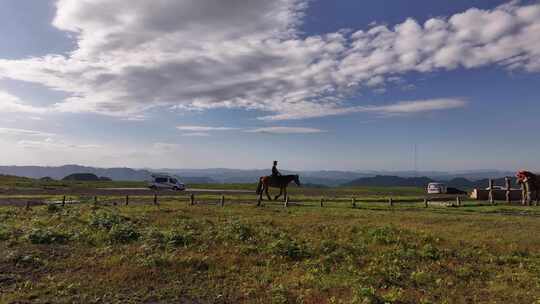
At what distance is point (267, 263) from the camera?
14922mm

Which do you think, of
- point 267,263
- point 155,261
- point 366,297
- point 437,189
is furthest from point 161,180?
point 366,297

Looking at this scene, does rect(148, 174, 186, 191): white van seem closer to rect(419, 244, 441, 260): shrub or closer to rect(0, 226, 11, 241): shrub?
rect(0, 226, 11, 241): shrub

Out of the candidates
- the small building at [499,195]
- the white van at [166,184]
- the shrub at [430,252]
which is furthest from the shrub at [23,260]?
the white van at [166,184]

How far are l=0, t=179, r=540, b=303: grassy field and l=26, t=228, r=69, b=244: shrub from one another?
0.04 meters

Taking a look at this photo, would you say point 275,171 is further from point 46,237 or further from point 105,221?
point 46,237

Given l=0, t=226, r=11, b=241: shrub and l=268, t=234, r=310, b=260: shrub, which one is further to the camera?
l=0, t=226, r=11, b=241: shrub

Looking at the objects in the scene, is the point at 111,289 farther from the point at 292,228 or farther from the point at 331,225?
the point at 331,225

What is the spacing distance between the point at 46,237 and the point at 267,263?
10.6m

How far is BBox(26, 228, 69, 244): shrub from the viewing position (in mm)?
17812

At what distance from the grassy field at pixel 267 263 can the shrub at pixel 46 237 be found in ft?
0.14

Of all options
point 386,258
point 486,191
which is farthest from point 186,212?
point 486,191

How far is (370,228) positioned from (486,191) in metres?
34.3

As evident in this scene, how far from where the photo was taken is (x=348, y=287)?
12.1m

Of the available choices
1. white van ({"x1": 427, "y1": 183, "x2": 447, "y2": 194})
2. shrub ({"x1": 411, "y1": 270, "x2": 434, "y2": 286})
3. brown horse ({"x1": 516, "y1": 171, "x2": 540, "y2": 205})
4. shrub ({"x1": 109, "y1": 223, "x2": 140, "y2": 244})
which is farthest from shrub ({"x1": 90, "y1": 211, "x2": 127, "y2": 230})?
white van ({"x1": 427, "y1": 183, "x2": 447, "y2": 194})
